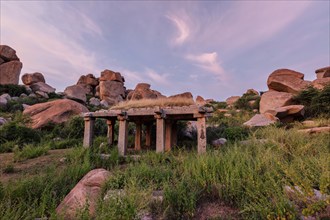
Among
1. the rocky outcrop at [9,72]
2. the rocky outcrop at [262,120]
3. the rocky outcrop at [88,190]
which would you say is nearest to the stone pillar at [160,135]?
the rocky outcrop at [88,190]

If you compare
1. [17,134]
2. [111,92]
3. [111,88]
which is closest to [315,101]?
[17,134]

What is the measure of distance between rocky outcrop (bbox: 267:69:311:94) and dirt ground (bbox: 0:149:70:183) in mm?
19211

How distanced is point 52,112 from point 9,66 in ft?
70.7

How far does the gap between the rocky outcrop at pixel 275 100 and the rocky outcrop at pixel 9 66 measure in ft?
111

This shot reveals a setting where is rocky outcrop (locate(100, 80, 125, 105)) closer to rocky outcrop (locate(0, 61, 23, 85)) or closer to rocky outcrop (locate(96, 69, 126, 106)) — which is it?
rocky outcrop (locate(96, 69, 126, 106))

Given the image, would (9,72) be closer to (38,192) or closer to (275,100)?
(38,192)

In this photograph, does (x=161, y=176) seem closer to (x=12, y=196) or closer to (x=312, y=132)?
(x=12, y=196)

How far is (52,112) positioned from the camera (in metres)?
14.3

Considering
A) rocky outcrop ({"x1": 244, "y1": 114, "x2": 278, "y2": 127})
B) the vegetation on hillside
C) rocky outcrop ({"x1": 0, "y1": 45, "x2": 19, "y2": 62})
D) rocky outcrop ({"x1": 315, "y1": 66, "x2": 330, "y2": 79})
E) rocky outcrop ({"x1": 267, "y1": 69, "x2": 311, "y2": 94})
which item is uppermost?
rocky outcrop ({"x1": 0, "y1": 45, "x2": 19, "y2": 62})

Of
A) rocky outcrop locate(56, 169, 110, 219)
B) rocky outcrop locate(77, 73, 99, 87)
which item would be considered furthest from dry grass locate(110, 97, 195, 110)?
rocky outcrop locate(77, 73, 99, 87)

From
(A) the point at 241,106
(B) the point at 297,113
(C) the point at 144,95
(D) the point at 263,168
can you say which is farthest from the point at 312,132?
(C) the point at 144,95

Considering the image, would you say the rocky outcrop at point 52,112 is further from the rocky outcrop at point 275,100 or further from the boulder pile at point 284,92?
the rocky outcrop at point 275,100

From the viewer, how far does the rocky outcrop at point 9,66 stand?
28109 millimetres

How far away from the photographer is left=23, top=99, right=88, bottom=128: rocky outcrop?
13.6 m
